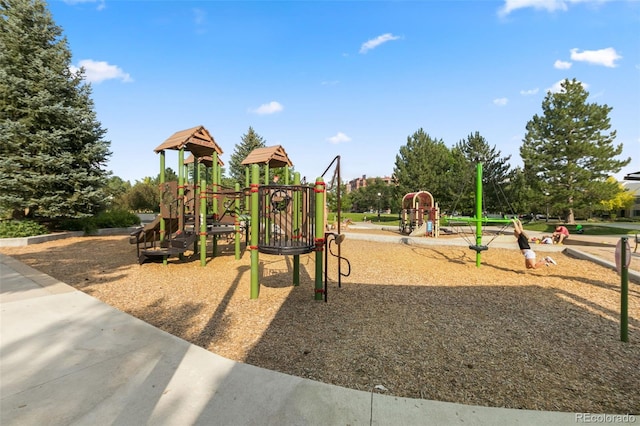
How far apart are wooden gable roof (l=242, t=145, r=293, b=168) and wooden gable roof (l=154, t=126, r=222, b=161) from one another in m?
1.26

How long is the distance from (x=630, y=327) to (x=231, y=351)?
5.33 meters

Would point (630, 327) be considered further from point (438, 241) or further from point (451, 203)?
point (451, 203)

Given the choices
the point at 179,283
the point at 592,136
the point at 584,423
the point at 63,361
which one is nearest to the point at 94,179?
the point at 179,283

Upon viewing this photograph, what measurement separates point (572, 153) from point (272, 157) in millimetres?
26794

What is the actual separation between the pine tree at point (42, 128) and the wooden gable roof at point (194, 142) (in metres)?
8.51

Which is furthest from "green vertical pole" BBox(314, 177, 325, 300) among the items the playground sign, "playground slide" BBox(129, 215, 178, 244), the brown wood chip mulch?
"playground slide" BBox(129, 215, 178, 244)

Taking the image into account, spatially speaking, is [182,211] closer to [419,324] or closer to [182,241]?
[182,241]

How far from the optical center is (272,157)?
404 inches

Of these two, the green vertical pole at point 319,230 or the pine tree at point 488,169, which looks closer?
the green vertical pole at point 319,230

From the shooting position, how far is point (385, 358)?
3213 mm

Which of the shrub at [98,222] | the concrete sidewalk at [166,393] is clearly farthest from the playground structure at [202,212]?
the shrub at [98,222]

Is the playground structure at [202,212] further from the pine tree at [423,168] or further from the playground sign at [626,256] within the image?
the pine tree at [423,168]

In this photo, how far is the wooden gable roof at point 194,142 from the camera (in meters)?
8.44

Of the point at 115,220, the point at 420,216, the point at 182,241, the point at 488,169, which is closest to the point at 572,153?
the point at 488,169
